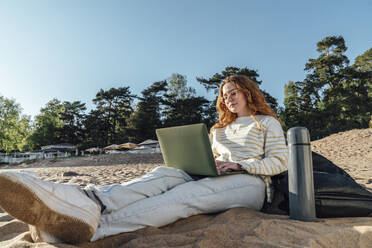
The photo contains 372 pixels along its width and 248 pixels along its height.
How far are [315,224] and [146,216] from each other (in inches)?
41.9

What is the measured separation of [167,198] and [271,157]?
0.86 meters

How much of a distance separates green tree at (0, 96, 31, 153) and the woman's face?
36671mm

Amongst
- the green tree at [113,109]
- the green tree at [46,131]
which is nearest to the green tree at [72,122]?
the green tree at [46,131]

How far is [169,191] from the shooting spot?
1666 mm

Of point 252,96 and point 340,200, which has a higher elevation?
point 252,96

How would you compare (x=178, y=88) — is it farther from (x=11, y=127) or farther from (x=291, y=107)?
(x=11, y=127)

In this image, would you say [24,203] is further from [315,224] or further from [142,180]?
[315,224]

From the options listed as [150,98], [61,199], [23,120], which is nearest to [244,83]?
[61,199]

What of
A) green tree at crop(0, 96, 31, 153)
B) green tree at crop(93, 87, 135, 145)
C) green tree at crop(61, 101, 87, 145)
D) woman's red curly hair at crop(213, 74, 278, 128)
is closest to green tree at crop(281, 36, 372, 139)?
green tree at crop(93, 87, 135, 145)

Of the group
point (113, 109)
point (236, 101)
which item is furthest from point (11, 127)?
point (236, 101)

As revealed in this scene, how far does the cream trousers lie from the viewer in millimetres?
1468

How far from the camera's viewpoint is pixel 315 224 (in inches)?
60.2

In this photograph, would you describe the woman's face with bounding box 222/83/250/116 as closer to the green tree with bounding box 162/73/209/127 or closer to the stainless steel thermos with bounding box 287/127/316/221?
the stainless steel thermos with bounding box 287/127/316/221

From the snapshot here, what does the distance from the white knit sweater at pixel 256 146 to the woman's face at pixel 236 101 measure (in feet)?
0.26
